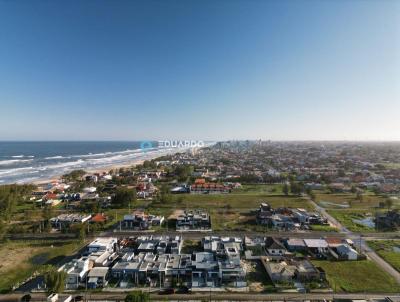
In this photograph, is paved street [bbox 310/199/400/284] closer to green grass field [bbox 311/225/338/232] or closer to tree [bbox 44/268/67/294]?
green grass field [bbox 311/225/338/232]

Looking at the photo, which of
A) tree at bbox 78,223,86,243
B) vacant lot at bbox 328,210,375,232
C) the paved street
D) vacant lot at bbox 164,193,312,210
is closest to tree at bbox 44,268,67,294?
tree at bbox 78,223,86,243

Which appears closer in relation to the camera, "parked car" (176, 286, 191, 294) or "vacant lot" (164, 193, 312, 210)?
"parked car" (176, 286, 191, 294)

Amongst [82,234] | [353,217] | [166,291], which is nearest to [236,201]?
[353,217]

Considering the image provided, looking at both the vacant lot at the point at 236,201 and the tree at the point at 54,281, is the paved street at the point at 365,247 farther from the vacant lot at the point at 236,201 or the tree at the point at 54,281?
the tree at the point at 54,281

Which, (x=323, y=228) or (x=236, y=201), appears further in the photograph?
(x=236, y=201)

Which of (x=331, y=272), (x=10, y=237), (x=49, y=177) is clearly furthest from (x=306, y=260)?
(x=49, y=177)

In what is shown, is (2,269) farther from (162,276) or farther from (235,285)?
(235,285)

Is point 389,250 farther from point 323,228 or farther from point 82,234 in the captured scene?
point 82,234
